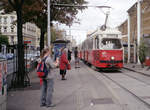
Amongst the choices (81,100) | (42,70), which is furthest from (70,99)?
(42,70)

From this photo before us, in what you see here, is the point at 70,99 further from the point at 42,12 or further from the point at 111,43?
the point at 42,12

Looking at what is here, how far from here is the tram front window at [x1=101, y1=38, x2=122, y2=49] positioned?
17.5m

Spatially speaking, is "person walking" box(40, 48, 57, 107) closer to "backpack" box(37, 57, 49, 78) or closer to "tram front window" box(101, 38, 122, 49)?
"backpack" box(37, 57, 49, 78)

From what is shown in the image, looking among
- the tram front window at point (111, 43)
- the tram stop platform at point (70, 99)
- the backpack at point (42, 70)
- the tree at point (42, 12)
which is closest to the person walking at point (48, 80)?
the backpack at point (42, 70)

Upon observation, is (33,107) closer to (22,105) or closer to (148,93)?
(22,105)

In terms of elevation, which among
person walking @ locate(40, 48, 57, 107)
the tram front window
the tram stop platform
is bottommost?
the tram stop platform

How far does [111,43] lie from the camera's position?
1769cm

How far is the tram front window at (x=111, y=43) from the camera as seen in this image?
688 inches

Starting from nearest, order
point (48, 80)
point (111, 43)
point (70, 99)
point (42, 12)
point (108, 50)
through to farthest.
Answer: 1. point (48, 80)
2. point (70, 99)
3. point (108, 50)
4. point (111, 43)
5. point (42, 12)

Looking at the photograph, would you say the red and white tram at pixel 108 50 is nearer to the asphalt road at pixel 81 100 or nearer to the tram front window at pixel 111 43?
the tram front window at pixel 111 43

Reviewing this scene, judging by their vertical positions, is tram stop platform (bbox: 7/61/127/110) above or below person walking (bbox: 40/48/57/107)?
below

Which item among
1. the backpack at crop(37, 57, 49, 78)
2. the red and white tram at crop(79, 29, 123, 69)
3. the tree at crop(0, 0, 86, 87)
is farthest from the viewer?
the tree at crop(0, 0, 86, 87)

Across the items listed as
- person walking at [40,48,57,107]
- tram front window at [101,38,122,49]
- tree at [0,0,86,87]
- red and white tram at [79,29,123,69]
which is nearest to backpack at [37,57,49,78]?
person walking at [40,48,57,107]

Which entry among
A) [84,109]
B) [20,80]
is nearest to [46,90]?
[84,109]
